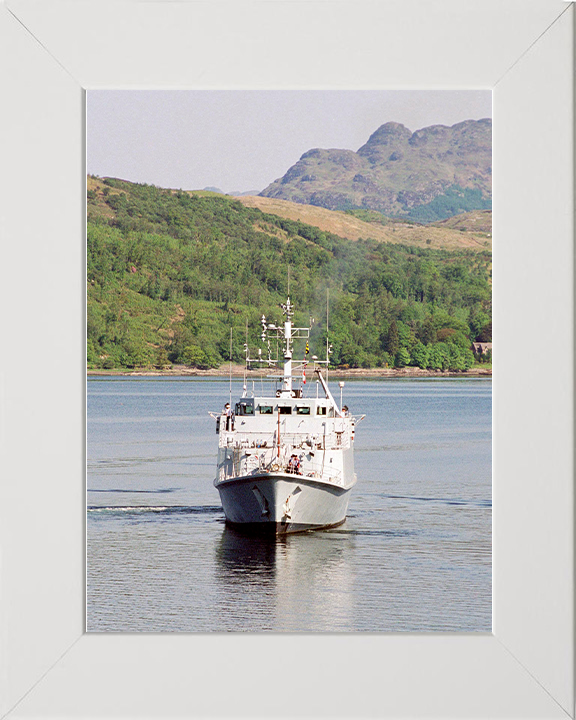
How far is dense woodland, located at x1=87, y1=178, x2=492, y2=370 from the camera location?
40.3m

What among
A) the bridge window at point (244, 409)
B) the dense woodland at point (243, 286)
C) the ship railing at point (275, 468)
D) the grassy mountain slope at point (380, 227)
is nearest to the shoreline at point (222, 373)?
the dense woodland at point (243, 286)

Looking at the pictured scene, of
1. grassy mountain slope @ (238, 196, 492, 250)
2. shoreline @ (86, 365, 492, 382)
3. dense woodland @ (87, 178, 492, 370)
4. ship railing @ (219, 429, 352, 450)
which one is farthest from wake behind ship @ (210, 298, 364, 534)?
grassy mountain slope @ (238, 196, 492, 250)

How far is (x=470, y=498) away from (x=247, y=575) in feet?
28.4

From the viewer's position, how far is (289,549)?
1127 centimetres

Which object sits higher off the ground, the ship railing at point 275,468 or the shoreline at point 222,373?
the shoreline at point 222,373

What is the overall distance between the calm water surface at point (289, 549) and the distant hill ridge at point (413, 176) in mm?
25387

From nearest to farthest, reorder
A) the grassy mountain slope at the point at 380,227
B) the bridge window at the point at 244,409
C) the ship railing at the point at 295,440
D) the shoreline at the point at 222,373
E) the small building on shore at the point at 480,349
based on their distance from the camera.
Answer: the ship railing at the point at 295,440
the bridge window at the point at 244,409
the shoreline at the point at 222,373
the small building on shore at the point at 480,349
the grassy mountain slope at the point at 380,227

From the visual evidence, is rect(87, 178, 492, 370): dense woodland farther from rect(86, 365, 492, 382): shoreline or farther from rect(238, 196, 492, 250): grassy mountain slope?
rect(238, 196, 492, 250): grassy mountain slope

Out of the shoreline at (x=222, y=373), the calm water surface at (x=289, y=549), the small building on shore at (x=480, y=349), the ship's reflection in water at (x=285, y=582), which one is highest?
the small building on shore at (x=480, y=349)

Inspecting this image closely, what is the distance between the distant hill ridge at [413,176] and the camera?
51.2m

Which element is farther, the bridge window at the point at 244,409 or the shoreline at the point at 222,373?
the shoreline at the point at 222,373

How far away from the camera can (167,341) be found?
41188 millimetres
